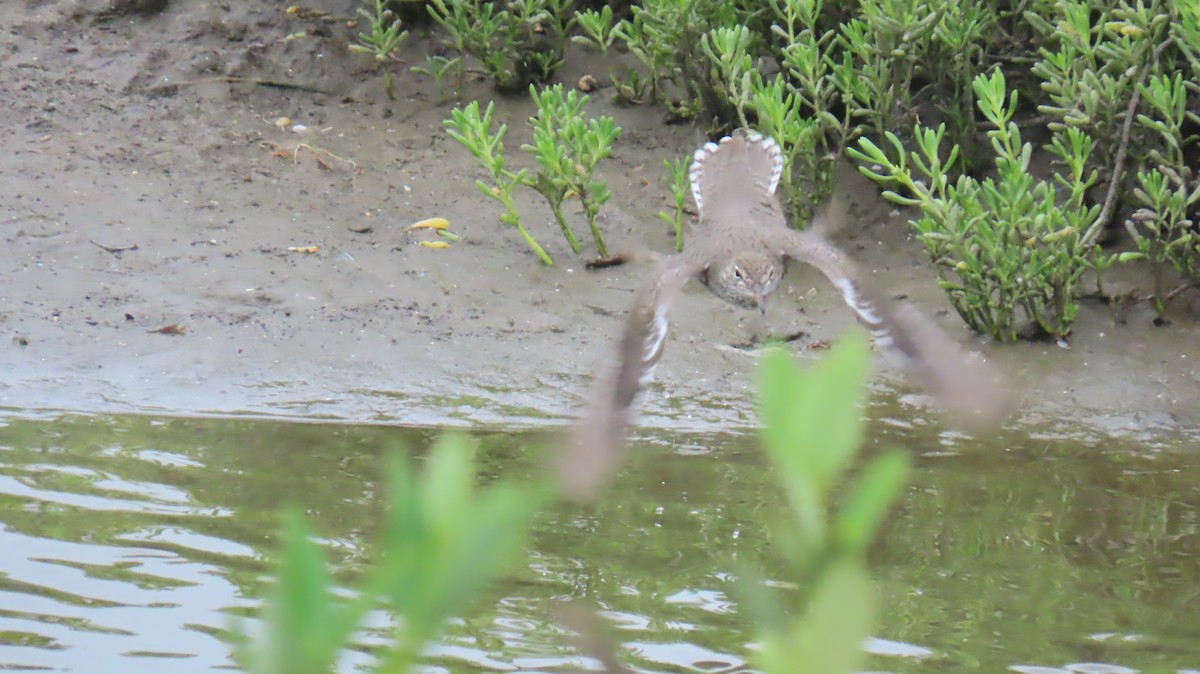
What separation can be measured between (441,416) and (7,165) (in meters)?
3.34

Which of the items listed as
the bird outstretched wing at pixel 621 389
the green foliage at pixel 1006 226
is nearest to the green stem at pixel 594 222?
the bird outstretched wing at pixel 621 389

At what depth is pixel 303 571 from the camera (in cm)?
63

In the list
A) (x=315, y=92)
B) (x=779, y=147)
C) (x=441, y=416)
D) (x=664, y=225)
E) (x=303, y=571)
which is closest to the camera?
(x=303, y=571)

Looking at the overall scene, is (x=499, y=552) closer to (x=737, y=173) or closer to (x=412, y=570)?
(x=412, y=570)

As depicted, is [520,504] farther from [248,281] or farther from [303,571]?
[248,281]

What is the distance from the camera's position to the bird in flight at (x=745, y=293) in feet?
10.8

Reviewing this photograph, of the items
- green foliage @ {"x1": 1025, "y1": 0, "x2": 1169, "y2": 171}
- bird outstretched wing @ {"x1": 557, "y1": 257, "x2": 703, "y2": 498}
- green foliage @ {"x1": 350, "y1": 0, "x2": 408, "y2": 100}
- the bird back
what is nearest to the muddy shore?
green foliage @ {"x1": 350, "y1": 0, "x2": 408, "y2": 100}

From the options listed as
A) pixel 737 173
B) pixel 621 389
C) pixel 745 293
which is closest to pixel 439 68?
pixel 737 173

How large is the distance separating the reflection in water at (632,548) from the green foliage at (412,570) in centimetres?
234

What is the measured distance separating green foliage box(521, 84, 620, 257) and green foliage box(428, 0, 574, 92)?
1.16 meters

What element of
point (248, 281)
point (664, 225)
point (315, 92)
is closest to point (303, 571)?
point (248, 281)

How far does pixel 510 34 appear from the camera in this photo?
8078mm

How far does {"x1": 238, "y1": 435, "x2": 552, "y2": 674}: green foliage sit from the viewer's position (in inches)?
24.9

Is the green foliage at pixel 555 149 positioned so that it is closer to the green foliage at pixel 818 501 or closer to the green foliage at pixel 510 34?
the green foliage at pixel 510 34
